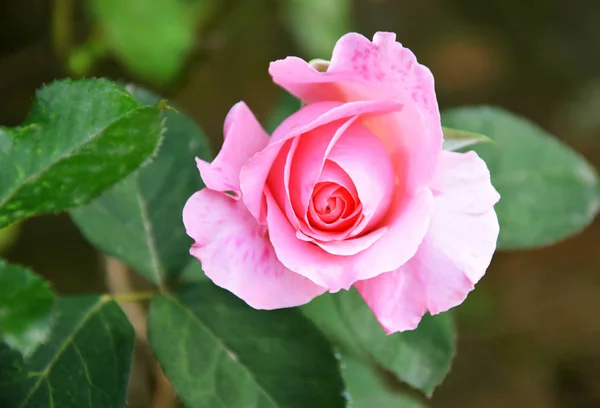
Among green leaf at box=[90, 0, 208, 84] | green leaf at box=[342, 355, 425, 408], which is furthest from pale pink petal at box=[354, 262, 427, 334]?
green leaf at box=[90, 0, 208, 84]

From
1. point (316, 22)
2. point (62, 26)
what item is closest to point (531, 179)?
point (316, 22)

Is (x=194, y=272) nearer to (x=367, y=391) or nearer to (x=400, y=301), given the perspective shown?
(x=400, y=301)

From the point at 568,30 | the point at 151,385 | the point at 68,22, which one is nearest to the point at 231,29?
the point at 68,22

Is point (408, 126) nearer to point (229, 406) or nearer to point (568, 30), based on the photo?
point (229, 406)

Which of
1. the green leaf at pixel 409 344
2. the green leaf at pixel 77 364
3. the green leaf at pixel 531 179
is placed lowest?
the green leaf at pixel 409 344

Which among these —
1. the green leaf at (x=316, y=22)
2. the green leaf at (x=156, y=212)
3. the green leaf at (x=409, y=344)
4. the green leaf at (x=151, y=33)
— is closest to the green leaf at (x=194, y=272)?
the green leaf at (x=156, y=212)

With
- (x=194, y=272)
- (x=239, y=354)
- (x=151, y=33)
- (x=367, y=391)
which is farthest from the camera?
(x=151, y=33)

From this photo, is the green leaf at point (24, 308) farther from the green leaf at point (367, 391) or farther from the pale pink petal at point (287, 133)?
the green leaf at point (367, 391)
